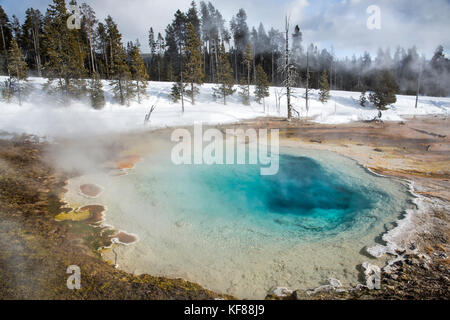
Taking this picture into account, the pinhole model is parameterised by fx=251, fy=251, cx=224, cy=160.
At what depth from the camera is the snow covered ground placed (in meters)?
20.0

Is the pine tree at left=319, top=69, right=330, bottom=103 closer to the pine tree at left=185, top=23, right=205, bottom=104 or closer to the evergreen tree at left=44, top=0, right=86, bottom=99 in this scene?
the pine tree at left=185, top=23, right=205, bottom=104

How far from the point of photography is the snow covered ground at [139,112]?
65.7 ft

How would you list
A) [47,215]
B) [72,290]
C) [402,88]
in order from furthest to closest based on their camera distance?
[402,88]
[47,215]
[72,290]

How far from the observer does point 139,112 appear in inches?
1064

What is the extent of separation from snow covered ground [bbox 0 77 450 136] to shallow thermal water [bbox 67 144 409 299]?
1181 cm

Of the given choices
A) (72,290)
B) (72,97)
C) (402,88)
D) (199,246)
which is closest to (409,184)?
(199,246)

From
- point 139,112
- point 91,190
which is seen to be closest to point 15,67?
point 139,112

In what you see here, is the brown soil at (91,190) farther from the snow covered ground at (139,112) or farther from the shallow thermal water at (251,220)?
the snow covered ground at (139,112)

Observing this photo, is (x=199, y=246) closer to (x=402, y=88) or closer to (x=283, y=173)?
(x=283, y=173)

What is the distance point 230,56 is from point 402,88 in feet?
132

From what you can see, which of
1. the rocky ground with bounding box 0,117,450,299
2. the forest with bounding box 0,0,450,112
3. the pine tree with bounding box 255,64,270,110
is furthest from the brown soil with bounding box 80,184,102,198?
the pine tree with bounding box 255,64,270,110

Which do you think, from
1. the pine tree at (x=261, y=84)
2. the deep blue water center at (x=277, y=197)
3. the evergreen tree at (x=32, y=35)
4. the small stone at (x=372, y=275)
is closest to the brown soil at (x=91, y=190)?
the deep blue water center at (x=277, y=197)

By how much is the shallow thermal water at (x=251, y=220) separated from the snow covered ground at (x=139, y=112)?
1181 cm

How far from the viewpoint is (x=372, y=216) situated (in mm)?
7230
